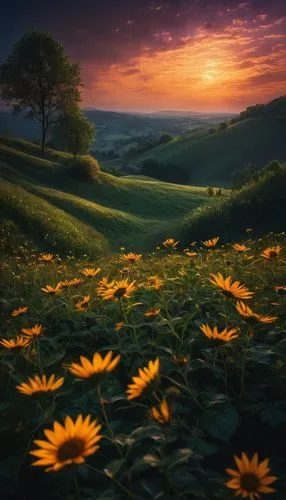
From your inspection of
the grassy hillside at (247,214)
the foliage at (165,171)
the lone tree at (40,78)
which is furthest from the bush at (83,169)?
the foliage at (165,171)

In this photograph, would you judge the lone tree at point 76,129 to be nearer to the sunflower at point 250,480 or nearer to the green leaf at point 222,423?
the green leaf at point 222,423

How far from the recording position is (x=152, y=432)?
2326 millimetres

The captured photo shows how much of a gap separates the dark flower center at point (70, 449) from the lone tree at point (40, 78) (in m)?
47.5

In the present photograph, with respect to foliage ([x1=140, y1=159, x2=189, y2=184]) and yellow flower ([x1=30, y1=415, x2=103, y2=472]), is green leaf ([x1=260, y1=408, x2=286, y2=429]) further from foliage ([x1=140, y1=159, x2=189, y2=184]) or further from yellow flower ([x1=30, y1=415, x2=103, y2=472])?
foliage ([x1=140, y1=159, x2=189, y2=184])

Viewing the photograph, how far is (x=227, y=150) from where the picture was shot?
354ft

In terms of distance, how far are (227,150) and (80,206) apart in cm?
8631

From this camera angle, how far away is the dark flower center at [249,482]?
5.90 ft

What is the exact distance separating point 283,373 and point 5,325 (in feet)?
11.2

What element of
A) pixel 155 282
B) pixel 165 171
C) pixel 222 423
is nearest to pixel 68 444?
pixel 222 423

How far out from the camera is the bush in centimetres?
3888

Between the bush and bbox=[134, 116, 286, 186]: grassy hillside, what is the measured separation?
57286 millimetres

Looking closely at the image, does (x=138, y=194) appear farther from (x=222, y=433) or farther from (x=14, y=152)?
(x=222, y=433)

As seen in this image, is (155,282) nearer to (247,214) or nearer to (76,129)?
(247,214)

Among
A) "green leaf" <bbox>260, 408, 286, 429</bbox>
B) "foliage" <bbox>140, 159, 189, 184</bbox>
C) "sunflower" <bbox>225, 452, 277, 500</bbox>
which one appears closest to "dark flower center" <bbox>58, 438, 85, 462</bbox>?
"sunflower" <bbox>225, 452, 277, 500</bbox>
